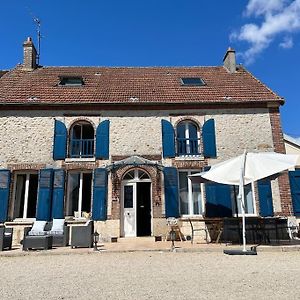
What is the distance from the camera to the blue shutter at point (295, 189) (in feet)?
38.1

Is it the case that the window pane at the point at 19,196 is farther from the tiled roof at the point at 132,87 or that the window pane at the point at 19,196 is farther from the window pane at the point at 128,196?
the window pane at the point at 128,196

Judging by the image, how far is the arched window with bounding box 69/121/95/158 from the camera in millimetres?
12219

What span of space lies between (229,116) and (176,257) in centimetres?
699

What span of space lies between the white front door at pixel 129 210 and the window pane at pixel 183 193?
5.86ft

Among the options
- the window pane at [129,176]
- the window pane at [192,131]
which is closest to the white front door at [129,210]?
the window pane at [129,176]

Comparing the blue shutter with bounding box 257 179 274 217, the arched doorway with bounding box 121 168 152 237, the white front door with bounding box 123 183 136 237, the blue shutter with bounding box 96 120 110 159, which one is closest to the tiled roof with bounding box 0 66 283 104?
the blue shutter with bounding box 96 120 110 159

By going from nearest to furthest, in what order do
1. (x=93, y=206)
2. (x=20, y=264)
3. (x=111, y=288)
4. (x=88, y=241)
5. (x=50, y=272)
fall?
(x=111, y=288) → (x=50, y=272) → (x=20, y=264) → (x=88, y=241) → (x=93, y=206)

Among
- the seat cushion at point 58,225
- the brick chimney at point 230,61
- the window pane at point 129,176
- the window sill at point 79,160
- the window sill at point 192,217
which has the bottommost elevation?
the seat cushion at point 58,225

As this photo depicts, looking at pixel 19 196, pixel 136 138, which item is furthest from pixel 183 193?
pixel 19 196

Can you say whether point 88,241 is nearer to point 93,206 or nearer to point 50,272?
point 93,206

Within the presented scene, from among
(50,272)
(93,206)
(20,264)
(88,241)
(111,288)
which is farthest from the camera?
(93,206)

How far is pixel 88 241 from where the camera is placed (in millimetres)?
9156

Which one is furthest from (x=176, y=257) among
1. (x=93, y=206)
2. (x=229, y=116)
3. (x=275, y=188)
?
(x=229, y=116)

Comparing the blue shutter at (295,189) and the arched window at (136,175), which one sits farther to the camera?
the arched window at (136,175)
